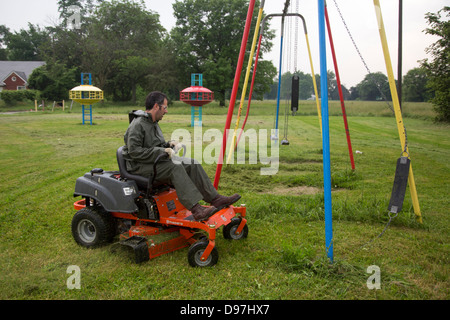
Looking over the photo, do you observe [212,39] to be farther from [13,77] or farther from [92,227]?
[92,227]

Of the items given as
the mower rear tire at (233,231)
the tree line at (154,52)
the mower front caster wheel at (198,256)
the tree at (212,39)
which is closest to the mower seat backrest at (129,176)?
the mower front caster wheel at (198,256)

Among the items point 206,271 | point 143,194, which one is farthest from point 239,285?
point 143,194

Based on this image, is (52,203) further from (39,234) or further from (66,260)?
(66,260)

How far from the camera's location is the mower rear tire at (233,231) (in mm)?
4289

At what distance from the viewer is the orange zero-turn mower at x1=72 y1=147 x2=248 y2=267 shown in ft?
12.4

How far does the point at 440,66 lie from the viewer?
20.2 meters

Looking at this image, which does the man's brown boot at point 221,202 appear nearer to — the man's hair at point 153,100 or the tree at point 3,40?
the man's hair at point 153,100

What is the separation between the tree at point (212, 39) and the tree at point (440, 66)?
1920 centimetres

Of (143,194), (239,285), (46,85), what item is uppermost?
(46,85)

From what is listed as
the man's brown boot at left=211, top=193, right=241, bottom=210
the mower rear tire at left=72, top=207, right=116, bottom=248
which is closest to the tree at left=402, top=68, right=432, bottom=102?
the man's brown boot at left=211, top=193, right=241, bottom=210

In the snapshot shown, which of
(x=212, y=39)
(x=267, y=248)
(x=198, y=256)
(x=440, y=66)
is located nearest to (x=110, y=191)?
(x=198, y=256)

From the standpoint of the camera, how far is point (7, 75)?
165ft

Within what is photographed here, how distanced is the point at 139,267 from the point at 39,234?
175 cm

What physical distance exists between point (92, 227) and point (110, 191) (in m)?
0.62
